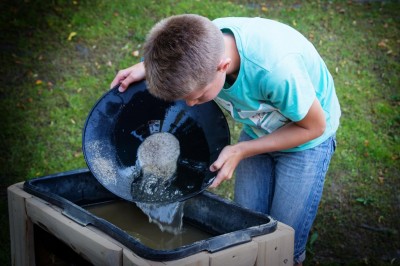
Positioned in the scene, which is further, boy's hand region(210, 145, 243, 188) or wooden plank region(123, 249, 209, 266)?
boy's hand region(210, 145, 243, 188)

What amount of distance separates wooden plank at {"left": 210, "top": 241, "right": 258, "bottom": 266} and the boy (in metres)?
0.32

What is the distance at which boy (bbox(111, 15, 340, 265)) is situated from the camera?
1667 millimetres

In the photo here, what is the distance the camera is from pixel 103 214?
8.02ft

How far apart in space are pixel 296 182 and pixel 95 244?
0.87 meters

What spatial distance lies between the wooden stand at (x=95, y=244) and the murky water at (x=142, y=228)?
38cm

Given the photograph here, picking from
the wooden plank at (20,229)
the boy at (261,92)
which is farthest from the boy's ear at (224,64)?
the wooden plank at (20,229)

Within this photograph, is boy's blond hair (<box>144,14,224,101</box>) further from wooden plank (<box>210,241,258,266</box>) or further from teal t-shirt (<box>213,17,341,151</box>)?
wooden plank (<box>210,241,258,266</box>)

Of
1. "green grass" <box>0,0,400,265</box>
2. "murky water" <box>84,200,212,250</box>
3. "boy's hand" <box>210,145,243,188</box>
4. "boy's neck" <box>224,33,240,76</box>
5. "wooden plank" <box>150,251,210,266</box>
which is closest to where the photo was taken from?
"wooden plank" <box>150,251,210,266</box>

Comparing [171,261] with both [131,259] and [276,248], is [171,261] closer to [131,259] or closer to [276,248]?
[131,259]

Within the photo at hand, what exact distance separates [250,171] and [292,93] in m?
0.67

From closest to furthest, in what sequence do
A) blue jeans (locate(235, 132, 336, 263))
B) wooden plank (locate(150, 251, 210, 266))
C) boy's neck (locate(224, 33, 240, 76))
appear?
wooden plank (locate(150, 251, 210, 266)) → boy's neck (locate(224, 33, 240, 76)) → blue jeans (locate(235, 132, 336, 263))

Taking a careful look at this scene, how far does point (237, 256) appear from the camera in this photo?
1.71m

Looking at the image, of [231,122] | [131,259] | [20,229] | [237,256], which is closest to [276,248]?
[237,256]

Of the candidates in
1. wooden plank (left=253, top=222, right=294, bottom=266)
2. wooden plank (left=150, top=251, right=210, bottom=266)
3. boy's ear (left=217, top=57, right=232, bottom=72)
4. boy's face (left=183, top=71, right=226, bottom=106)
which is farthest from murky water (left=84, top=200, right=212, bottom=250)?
boy's ear (left=217, top=57, right=232, bottom=72)
